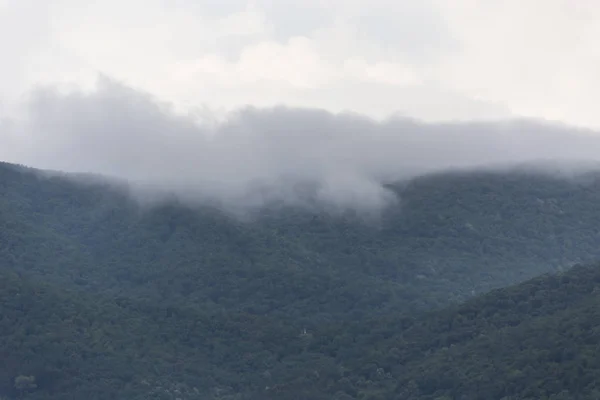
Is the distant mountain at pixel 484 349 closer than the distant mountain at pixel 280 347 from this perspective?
Yes

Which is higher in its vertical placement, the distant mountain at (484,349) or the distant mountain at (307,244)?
the distant mountain at (307,244)

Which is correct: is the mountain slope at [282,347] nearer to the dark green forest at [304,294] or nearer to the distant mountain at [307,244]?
the dark green forest at [304,294]

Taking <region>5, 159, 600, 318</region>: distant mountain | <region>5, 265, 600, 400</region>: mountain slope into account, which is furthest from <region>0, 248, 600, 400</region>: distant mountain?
<region>5, 159, 600, 318</region>: distant mountain

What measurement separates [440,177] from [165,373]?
141ft

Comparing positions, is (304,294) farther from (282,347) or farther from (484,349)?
(484,349)

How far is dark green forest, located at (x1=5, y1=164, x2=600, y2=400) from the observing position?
114812 millimetres

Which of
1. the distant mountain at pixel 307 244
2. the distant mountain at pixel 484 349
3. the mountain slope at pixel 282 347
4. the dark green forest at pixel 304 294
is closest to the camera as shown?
the distant mountain at pixel 484 349

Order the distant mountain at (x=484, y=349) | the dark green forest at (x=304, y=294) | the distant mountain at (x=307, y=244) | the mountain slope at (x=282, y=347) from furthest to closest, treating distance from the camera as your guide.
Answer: the distant mountain at (x=307, y=244) → the dark green forest at (x=304, y=294) → the mountain slope at (x=282, y=347) → the distant mountain at (x=484, y=349)

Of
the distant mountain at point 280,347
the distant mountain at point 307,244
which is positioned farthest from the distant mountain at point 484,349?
the distant mountain at point 307,244

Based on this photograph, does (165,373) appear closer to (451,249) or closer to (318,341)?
(318,341)

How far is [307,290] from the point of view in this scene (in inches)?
5221

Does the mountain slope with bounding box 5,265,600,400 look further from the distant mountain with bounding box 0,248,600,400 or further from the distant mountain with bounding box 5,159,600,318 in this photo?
the distant mountain with bounding box 5,159,600,318

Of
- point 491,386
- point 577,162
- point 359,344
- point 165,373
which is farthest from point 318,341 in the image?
point 577,162

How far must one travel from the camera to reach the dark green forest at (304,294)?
115 m
